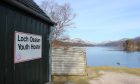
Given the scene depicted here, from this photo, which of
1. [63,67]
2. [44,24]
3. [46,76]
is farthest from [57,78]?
[44,24]

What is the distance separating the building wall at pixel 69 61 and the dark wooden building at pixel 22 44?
5.19 m

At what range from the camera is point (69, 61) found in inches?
628

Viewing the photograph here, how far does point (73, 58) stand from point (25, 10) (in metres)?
8.36

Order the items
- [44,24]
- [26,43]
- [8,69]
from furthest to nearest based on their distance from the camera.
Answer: [44,24]
[26,43]
[8,69]

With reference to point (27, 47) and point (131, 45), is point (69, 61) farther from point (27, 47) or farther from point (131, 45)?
point (131, 45)

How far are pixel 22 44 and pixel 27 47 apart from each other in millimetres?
461

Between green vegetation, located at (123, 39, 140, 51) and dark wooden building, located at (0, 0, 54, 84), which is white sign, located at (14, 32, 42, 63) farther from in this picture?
green vegetation, located at (123, 39, 140, 51)

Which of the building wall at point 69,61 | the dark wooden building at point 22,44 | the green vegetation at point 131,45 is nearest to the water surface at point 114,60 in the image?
the building wall at point 69,61

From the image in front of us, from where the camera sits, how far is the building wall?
15.9 meters

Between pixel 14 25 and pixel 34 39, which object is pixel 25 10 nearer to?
pixel 14 25

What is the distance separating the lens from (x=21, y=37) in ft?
26.2

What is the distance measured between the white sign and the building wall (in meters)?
6.04

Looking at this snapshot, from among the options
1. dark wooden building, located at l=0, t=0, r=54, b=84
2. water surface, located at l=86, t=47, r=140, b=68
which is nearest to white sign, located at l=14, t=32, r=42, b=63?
dark wooden building, located at l=0, t=0, r=54, b=84

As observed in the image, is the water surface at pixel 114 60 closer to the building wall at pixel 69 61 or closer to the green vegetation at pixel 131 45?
the building wall at pixel 69 61
